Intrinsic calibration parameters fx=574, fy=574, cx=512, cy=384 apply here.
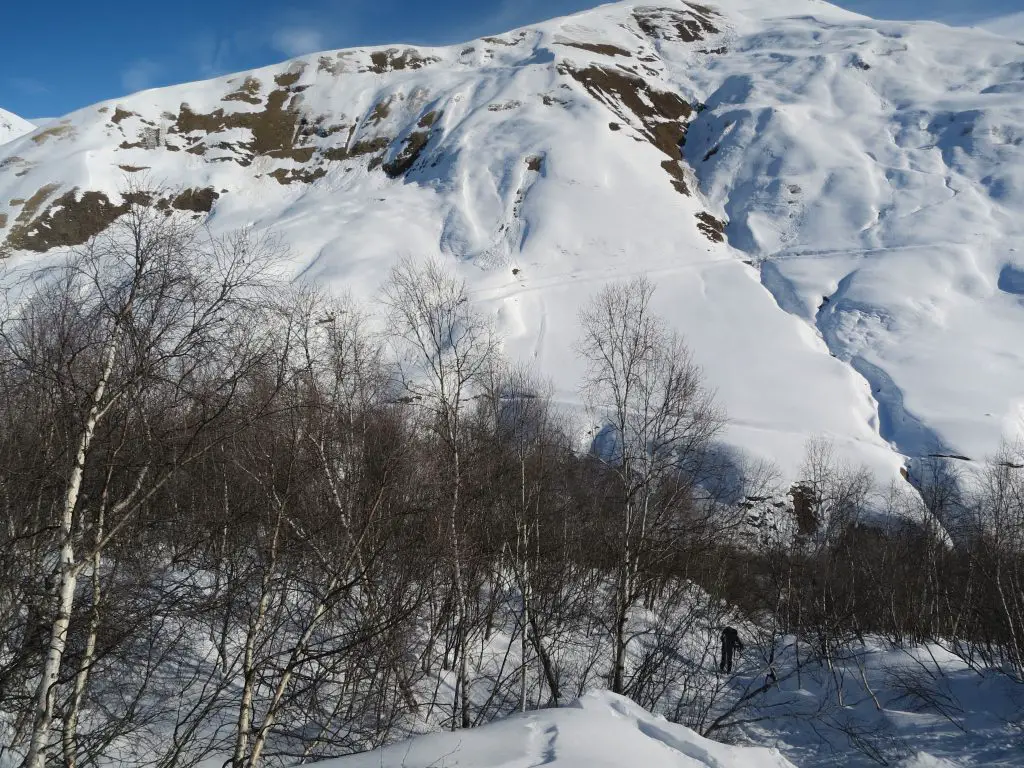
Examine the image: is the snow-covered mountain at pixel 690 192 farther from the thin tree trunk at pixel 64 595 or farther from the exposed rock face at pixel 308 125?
the thin tree trunk at pixel 64 595

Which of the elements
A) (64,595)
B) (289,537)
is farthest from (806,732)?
(64,595)

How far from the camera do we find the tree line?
5074mm

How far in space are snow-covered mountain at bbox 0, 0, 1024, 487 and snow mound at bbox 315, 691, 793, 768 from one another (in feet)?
98.5

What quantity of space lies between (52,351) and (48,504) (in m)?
6.34

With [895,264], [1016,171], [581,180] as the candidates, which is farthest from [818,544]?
[1016,171]

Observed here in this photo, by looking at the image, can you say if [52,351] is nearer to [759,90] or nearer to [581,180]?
[581,180]

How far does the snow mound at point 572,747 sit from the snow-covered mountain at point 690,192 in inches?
1182

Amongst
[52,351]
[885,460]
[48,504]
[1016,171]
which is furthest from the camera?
[1016,171]

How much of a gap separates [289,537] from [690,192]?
2564 inches

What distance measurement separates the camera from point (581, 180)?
5897 centimetres

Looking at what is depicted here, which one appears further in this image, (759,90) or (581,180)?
(759,90)

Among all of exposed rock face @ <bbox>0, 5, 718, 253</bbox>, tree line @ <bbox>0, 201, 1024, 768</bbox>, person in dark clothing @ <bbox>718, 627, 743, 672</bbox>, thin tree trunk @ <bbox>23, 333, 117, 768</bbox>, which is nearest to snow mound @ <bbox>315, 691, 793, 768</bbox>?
tree line @ <bbox>0, 201, 1024, 768</bbox>

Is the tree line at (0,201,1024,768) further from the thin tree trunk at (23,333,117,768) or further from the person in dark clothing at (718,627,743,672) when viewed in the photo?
the person in dark clothing at (718,627,743,672)

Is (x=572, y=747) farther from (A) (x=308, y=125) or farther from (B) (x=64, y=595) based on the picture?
(A) (x=308, y=125)
